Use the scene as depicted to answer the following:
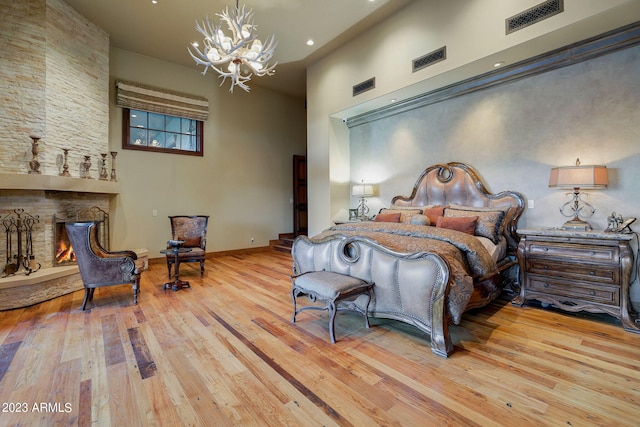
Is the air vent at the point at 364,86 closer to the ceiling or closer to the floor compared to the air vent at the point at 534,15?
closer to the ceiling

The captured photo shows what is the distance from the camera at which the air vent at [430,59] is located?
153 inches

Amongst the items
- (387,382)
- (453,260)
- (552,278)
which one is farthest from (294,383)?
(552,278)

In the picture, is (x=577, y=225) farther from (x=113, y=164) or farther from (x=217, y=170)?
(x=113, y=164)

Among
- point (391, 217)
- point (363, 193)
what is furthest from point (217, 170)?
point (391, 217)

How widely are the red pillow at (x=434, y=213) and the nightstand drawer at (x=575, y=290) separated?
135cm

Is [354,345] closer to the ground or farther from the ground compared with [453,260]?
closer to the ground

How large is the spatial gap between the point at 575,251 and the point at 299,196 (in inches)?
241

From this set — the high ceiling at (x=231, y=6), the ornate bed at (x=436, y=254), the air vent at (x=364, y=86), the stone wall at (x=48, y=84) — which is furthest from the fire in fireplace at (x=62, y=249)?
the air vent at (x=364, y=86)

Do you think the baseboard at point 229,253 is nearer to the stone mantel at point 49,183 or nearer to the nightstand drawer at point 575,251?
the stone mantel at point 49,183

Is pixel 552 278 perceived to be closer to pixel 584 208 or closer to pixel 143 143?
pixel 584 208

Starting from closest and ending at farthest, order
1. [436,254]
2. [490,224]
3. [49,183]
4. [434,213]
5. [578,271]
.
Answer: [436,254], [578,271], [490,224], [49,183], [434,213]

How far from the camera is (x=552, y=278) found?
3135mm

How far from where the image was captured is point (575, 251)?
9.78 feet

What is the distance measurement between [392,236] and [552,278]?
1857mm
